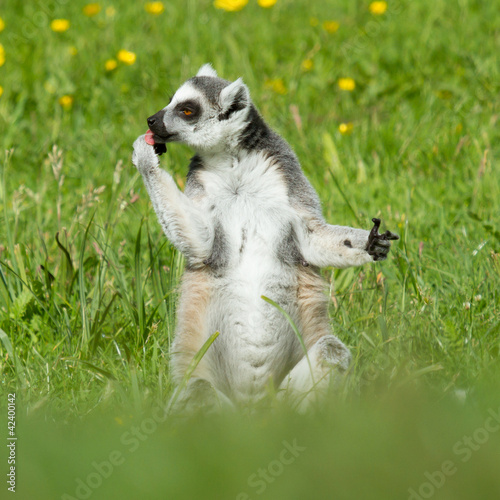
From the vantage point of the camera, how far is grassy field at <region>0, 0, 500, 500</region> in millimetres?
2059

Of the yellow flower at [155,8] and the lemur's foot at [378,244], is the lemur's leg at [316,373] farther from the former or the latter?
the yellow flower at [155,8]

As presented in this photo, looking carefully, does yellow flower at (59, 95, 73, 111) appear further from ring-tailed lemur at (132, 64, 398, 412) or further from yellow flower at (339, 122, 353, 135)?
ring-tailed lemur at (132, 64, 398, 412)

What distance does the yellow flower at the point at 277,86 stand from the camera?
6.98 metres

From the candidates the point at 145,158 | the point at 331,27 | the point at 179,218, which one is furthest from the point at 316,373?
the point at 331,27

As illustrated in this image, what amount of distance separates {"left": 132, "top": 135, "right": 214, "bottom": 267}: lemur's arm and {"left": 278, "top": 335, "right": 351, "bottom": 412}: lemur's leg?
0.63 metres

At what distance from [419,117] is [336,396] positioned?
13.9ft

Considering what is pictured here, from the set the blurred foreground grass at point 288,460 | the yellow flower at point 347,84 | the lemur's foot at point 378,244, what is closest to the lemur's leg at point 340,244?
the lemur's foot at point 378,244

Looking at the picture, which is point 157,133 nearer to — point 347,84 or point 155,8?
point 347,84

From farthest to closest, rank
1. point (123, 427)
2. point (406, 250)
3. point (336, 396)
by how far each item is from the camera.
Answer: point (406, 250), point (336, 396), point (123, 427)

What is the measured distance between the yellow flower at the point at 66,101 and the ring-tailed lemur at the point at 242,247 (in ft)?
12.1

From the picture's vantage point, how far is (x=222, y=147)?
3.44 metres

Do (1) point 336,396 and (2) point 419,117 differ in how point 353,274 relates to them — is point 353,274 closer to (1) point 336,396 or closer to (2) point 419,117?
(1) point 336,396

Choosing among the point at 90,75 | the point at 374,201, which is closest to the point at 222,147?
the point at 374,201

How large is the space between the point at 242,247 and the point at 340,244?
1.40ft
